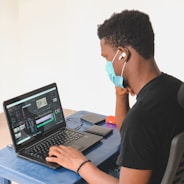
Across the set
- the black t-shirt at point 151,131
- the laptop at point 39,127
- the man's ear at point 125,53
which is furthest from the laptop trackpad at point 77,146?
the man's ear at point 125,53

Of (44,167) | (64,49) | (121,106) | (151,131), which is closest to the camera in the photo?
(151,131)

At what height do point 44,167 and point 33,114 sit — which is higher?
point 33,114

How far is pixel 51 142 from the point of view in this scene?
4.81 ft

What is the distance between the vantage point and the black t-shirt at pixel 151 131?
1.04 metres

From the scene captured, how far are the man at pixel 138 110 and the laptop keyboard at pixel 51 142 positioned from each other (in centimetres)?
8

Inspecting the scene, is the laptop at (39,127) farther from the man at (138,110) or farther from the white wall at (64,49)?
the white wall at (64,49)

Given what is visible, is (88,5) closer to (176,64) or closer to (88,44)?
(88,44)

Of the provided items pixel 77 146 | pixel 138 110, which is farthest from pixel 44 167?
pixel 138 110

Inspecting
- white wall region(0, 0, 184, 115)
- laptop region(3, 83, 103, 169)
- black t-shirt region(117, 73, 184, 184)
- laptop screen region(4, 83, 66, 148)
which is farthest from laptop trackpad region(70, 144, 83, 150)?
white wall region(0, 0, 184, 115)

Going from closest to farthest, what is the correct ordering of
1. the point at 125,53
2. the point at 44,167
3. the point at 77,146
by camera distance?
the point at 125,53 < the point at 44,167 < the point at 77,146

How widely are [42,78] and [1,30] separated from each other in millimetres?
760

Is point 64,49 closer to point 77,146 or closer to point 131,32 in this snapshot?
point 77,146

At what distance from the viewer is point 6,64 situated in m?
3.72

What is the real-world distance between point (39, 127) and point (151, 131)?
0.65 metres
